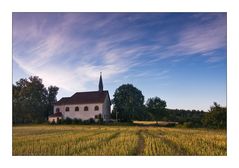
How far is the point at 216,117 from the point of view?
32.3 feet

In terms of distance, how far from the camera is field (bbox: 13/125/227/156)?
9.33 metres

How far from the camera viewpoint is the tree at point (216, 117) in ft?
31.9

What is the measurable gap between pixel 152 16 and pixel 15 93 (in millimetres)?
3861

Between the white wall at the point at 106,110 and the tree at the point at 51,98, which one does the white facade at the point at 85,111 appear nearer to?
the white wall at the point at 106,110

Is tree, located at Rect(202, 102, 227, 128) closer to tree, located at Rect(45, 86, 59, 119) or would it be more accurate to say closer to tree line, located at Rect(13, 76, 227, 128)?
tree line, located at Rect(13, 76, 227, 128)

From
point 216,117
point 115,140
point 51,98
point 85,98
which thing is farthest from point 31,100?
point 216,117

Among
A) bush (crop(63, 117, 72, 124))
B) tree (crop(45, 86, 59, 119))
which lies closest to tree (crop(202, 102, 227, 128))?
bush (crop(63, 117, 72, 124))

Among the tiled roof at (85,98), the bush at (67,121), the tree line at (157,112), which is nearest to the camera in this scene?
the tree line at (157,112)

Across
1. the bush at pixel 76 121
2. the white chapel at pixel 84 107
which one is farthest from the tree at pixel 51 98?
the bush at pixel 76 121

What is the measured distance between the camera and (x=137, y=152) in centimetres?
927

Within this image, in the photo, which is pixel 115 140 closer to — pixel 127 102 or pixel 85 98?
pixel 127 102
